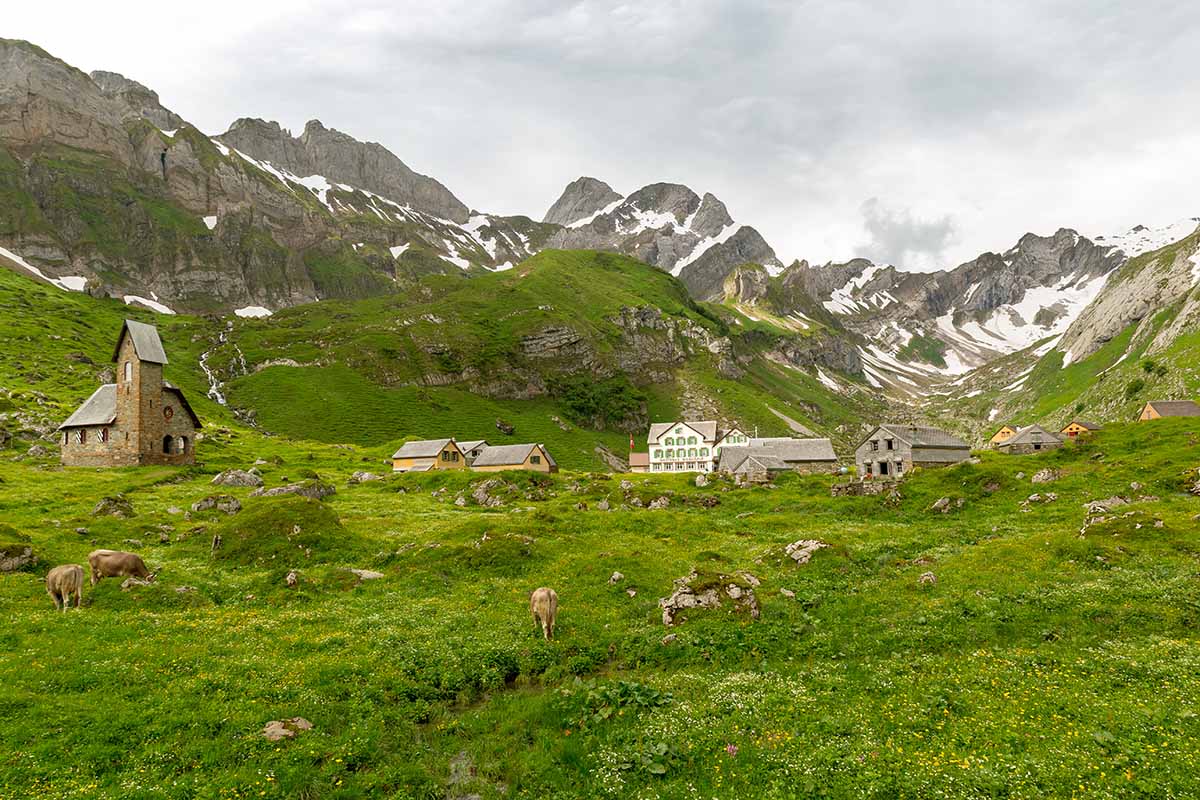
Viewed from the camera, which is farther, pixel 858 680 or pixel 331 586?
pixel 331 586

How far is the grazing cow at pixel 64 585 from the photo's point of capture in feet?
77.3

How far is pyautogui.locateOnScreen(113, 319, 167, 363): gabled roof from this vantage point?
66.8 meters

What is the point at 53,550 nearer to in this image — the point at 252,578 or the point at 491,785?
the point at 252,578

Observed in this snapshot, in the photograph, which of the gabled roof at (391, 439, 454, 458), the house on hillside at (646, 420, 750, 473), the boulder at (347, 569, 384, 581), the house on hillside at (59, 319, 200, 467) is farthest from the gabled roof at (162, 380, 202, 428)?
the house on hillside at (646, 420, 750, 473)

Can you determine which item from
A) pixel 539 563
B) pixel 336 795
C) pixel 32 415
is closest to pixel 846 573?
pixel 539 563

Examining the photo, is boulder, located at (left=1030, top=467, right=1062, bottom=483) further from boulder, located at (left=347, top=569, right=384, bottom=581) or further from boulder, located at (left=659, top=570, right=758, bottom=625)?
boulder, located at (left=347, top=569, right=384, bottom=581)

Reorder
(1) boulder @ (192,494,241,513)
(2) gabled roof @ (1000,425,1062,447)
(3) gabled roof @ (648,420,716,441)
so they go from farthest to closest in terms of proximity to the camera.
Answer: (3) gabled roof @ (648,420,716,441)
(2) gabled roof @ (1000,425,1062,447)
(1) boulder @ (192,494,241,513)

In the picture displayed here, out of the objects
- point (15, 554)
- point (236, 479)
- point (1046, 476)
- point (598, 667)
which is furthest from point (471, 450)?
point (598, 667)

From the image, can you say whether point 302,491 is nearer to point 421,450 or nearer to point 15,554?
point 15,554

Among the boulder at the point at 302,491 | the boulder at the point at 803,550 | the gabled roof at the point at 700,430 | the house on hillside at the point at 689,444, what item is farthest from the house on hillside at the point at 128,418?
the gabled roof at the point at 700,430

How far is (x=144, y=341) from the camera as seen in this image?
2685 inches

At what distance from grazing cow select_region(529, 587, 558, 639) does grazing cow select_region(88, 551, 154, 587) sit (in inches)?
774

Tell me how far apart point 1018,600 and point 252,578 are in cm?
3814

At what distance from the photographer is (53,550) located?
3092 cm
